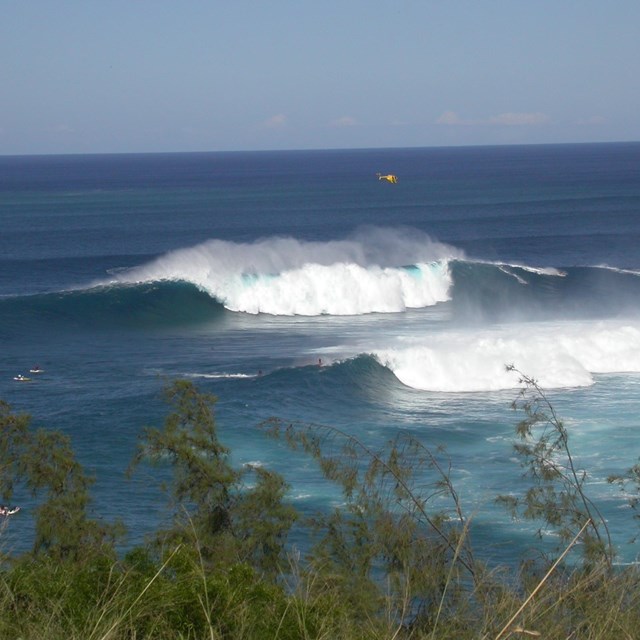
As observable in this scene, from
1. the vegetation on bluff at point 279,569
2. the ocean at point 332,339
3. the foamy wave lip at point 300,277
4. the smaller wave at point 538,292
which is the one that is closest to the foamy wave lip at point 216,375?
the ocean at point 332,339

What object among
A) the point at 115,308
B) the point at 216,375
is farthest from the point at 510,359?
the point at 115,308

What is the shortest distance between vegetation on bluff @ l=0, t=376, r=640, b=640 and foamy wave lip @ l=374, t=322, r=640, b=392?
1185 cm

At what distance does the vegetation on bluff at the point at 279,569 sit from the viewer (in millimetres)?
6738

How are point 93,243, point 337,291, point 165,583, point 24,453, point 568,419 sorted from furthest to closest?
point 93,243 → point 337,291 → point 568,419 → point 24,453 → point 165,583

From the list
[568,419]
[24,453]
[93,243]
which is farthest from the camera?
[93,243]

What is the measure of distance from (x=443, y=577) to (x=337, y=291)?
105ft

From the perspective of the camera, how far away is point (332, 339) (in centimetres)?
3309

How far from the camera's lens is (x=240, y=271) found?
139ft

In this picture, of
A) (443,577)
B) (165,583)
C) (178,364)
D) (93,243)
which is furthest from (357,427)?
(93,243)

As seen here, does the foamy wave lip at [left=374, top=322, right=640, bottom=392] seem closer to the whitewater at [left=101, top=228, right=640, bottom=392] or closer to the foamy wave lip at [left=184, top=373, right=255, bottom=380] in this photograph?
the whitewater at [left=101, top=228, right=640, bottom=392]

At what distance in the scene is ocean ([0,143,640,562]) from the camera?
62.3 feet

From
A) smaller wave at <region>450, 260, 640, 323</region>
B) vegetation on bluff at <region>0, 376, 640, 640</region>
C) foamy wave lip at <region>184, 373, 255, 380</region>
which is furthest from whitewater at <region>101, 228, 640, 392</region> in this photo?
vegetation on bluff at <region>0, 376, 640, 640</region>

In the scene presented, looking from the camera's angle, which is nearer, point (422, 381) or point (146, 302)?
point (422, 381)

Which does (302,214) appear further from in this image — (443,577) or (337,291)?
(443,577)
